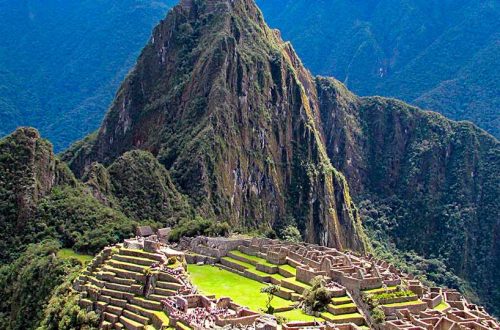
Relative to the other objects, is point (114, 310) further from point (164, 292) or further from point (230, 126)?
point (230, 126)

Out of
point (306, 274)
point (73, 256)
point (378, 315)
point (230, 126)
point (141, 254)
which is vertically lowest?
point (378, 315)

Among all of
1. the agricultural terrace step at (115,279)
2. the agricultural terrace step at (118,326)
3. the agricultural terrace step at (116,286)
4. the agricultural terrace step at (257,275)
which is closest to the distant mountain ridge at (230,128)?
the agricultural terrace step at (257,275)

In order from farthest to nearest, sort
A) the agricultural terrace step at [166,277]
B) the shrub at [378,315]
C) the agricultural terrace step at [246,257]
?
the agricultural terrace step at [246,257], the agricultural terrace step at [166,277], the shrub at [378,315]

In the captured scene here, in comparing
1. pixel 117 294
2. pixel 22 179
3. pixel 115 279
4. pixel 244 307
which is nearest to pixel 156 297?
pixel 117 294

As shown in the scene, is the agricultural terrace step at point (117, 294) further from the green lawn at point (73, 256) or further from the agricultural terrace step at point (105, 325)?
the green lawn at point (73, 256)

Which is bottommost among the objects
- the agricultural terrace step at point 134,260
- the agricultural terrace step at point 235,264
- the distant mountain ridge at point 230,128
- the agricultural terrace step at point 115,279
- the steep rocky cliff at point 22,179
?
the agricultural terrace step at point 115,279

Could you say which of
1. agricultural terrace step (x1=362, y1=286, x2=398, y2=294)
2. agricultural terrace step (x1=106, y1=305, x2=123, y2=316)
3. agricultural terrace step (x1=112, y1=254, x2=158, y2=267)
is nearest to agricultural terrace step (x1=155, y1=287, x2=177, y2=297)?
agricultural terrace step (x1=106, y1=305, x2=123, y2=316)

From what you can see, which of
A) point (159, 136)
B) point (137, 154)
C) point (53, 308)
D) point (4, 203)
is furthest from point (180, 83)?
point (53, 308)
